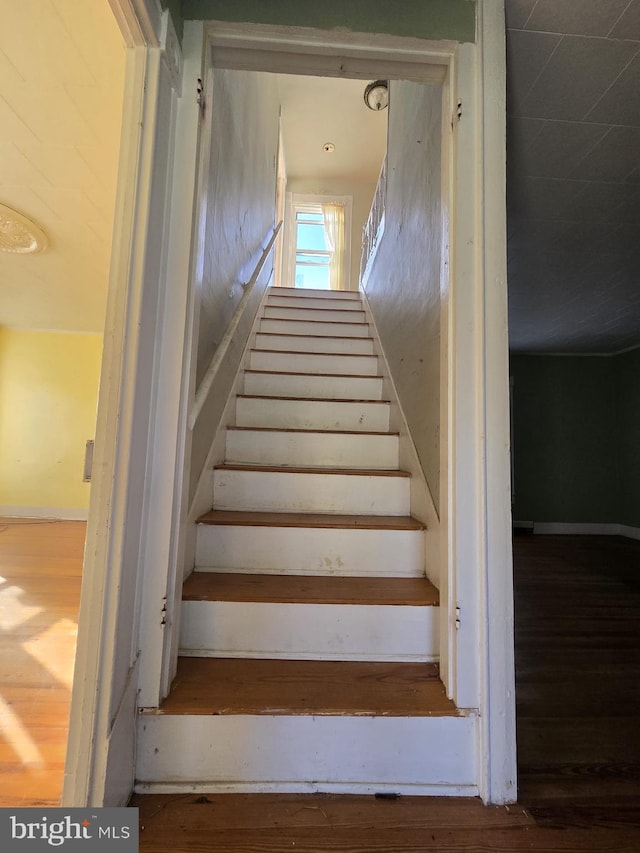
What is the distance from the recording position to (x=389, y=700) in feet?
3.13

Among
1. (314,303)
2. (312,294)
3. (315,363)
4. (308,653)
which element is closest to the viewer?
Answer: (308,653)

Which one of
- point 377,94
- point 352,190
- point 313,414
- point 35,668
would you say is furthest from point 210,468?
point 352,190

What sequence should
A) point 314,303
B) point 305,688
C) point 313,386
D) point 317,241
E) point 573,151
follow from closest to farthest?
point 305,688
point 573,151
point 313,386
point 314,303
point 317,241

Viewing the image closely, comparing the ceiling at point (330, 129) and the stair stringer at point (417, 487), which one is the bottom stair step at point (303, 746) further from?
the ceiling at point (330, 129)

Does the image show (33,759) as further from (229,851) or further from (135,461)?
(135,461)

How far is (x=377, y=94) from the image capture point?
3646 mm

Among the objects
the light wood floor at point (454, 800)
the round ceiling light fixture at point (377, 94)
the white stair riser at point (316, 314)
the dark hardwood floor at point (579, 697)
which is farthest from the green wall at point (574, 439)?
the round ceiling light fixture at point (377, 94)

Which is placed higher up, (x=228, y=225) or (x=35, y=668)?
(x=228, y=225)

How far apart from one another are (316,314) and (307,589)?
2.54m

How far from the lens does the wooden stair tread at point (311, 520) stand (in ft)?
4.39

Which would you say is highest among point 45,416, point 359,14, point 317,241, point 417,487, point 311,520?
point 317,241

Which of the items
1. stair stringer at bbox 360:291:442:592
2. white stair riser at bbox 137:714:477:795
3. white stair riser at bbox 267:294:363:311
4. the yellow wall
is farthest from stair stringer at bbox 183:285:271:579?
the yellow wall

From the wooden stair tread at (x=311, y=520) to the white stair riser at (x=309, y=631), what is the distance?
0.95ft

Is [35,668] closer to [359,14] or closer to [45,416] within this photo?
[359,14]
